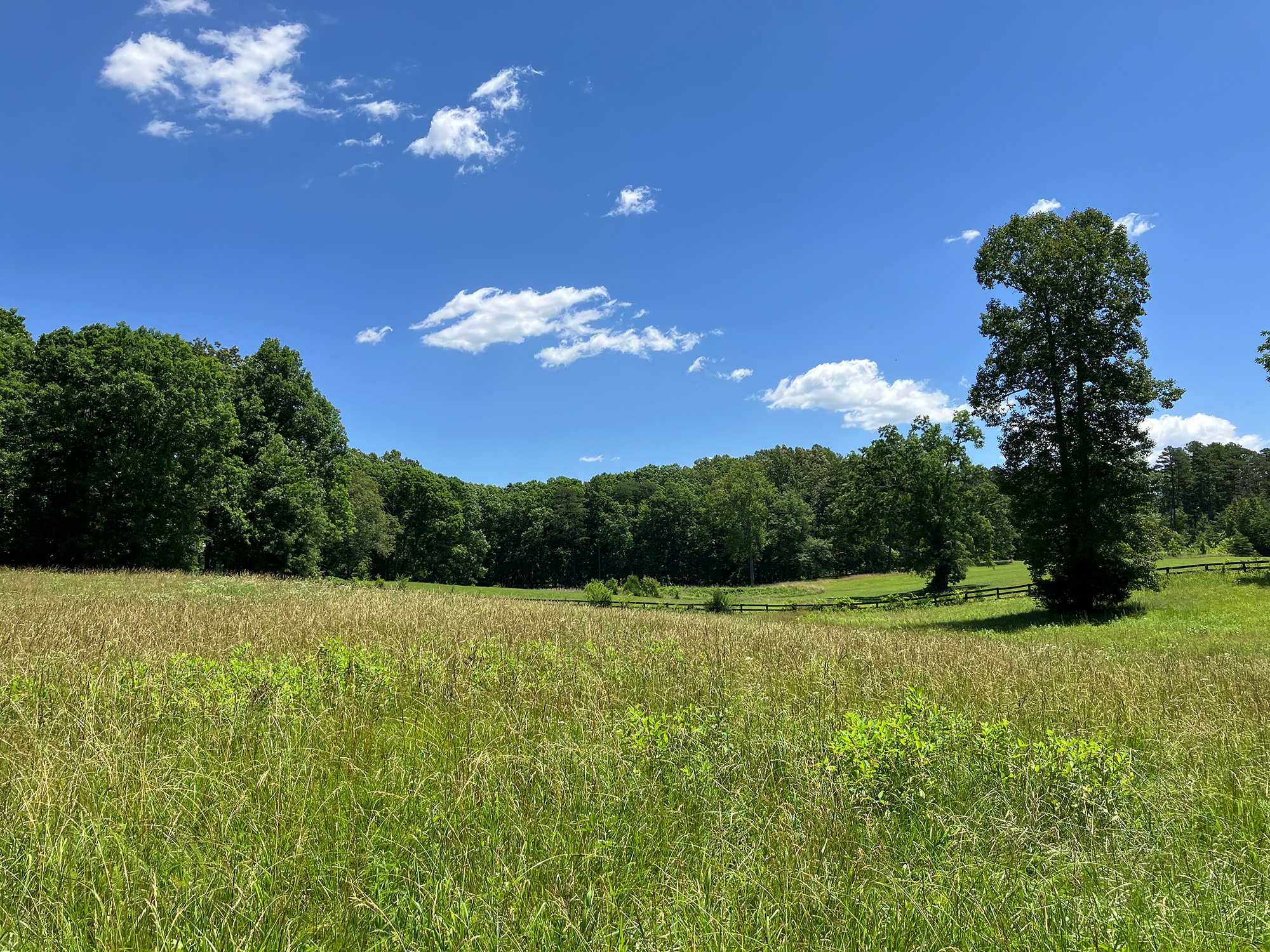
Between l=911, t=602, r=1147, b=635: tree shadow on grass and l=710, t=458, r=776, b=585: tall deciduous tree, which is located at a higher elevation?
l=710, t=458, r=776, b=585: tall deciduous tree

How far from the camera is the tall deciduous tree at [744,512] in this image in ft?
258

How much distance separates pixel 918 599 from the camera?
132 ft

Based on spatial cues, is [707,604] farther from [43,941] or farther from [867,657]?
[43,941]

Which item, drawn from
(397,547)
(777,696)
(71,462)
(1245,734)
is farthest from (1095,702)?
(397,547)

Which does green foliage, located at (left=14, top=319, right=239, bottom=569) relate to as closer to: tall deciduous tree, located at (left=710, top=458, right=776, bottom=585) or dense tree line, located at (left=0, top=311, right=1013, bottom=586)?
dense tree line, located at (left=0, top=311, right=1013, bottom=586)

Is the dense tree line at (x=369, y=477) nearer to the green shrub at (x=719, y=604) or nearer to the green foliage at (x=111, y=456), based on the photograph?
the green foliage at (x=111, y=456)

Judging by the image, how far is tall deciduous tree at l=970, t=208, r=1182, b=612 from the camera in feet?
77.3

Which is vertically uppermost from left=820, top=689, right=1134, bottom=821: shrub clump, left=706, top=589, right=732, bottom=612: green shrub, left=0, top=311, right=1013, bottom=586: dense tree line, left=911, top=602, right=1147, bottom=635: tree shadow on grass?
left=0, top=311, right=1013, bottom=586: dense tree line

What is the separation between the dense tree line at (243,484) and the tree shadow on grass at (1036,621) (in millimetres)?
14036

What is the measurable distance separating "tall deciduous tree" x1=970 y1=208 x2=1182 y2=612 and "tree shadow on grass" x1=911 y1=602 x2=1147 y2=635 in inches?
27.3

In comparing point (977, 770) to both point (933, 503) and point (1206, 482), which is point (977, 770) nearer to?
point (933, 503)

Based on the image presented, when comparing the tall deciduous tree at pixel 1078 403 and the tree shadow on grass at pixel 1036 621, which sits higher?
the tall deciduous tree at pixel 1078 403

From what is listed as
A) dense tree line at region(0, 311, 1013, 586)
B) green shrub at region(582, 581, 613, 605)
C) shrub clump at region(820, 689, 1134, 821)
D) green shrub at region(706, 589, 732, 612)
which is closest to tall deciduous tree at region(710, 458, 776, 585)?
dense tree line at region(0, 311, 1013, 586)

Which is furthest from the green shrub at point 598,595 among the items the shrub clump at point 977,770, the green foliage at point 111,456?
the shrub clump at point 977,770
